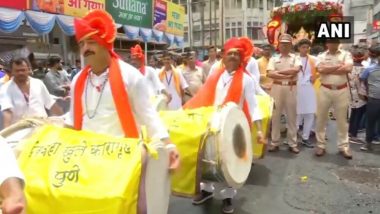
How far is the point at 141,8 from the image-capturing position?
19078mm

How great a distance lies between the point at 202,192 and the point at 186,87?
13.1ft

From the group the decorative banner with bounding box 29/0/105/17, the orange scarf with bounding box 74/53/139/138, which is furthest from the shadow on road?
the decorative banner with bounding box 29/0/105/17

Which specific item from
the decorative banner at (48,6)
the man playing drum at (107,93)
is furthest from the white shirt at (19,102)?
the decorative banner at (48,6)

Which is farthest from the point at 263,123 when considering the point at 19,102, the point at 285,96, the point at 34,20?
the point at 34,20

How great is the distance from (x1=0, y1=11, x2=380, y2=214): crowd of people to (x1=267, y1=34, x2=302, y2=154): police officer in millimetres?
16

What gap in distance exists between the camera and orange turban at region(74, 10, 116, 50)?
120 inches

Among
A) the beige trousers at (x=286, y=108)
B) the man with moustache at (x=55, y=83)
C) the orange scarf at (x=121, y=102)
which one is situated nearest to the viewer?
the orange scarf at (x=121, y=102)

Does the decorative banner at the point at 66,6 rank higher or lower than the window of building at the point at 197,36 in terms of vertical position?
lower

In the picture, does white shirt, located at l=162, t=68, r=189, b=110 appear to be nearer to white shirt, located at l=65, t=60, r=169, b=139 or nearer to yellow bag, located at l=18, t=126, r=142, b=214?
white shirt, located at l=65, t=60, r=169, b=139

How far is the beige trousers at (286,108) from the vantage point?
24.2 feet

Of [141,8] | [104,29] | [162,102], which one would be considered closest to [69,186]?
[104,29]

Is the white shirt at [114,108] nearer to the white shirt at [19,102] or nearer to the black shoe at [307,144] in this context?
the white shirt at [19,102]

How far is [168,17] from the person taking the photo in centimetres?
2533

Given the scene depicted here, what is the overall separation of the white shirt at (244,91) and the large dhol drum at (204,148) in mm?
708
